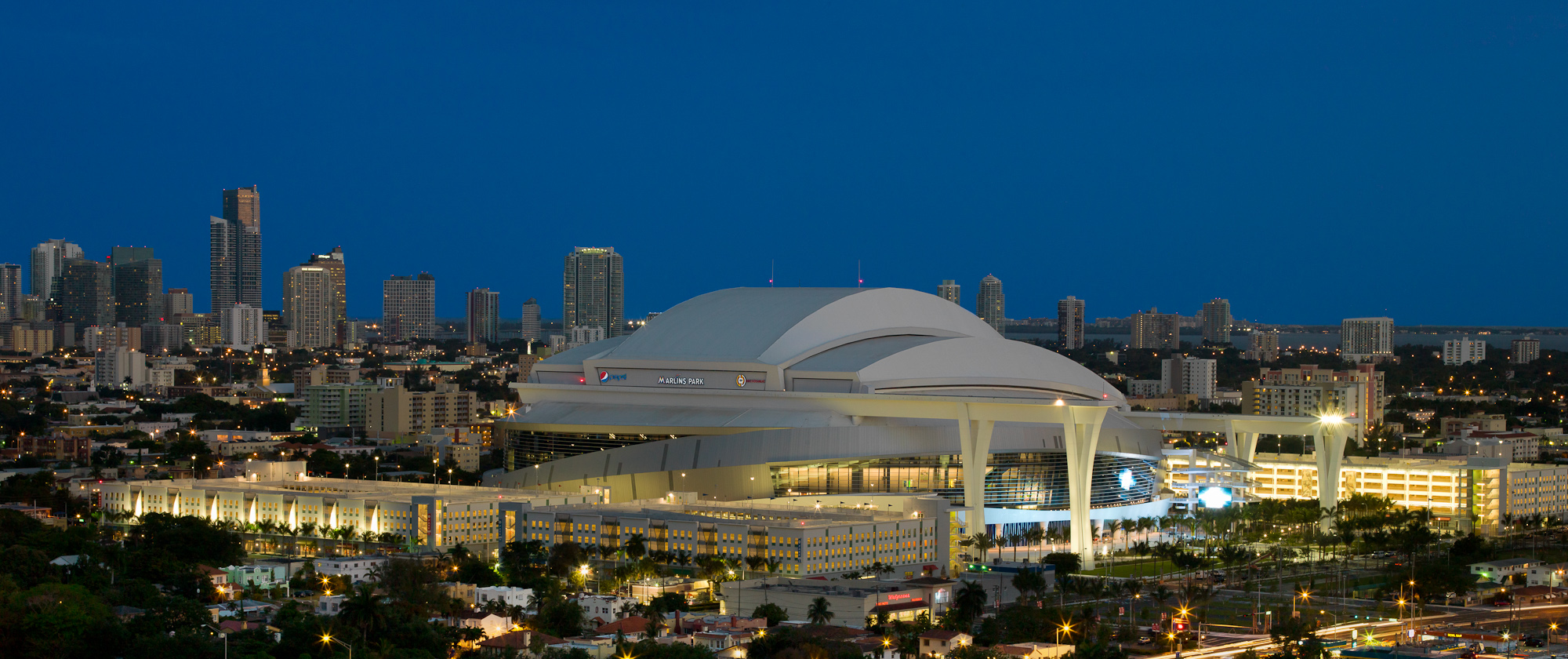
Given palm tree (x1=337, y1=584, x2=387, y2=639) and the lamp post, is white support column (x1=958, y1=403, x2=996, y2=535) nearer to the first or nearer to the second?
palm tree (x1=337, y1=584, x2=387, y2=639)

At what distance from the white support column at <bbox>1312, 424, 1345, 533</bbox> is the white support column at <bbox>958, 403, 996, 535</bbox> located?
1398cm

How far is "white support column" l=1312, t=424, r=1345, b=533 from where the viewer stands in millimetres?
81312

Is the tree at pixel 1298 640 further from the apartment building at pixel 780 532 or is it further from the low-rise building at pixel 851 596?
the apartment building at pixel 780 532

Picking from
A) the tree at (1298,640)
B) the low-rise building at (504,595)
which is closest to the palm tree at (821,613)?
the low-rise building at (504,595)

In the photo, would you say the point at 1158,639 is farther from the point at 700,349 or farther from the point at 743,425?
the point at 700,349

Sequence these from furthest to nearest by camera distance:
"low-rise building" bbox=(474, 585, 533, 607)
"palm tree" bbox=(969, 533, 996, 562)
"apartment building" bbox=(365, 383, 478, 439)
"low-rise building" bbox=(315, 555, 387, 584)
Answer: "apartment building" bbox=(365, 383, 478, 439)
"palm tree" bbox=(969, 533, 996, 562)
"low-rise building" bbox=(315, 555, 387, 584)
"low-rise building" bbox=(474, 585, 533, 607)

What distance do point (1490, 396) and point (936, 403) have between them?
343 ft

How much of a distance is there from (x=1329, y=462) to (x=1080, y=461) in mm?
14291

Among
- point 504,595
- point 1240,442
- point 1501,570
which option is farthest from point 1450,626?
point 1240,442

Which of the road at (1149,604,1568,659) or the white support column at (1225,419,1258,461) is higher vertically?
the white support column at (1225,419,1258,461)

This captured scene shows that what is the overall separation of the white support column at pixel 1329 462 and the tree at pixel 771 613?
32524 millimetres

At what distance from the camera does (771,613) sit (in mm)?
54250

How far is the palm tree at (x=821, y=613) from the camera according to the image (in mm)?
54125

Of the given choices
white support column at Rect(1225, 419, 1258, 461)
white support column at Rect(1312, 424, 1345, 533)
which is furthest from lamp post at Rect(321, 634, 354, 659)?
white support column at Rect(1225, 419, 1258, 461)
